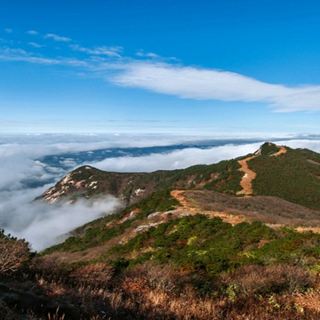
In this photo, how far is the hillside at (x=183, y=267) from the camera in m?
6.34

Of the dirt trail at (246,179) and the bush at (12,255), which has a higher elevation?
the bush at (12,255)

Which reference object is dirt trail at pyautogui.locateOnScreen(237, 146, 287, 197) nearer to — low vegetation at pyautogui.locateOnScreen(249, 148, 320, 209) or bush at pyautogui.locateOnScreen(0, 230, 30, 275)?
low vegetation at pyautogui.locateOnScreen(249, 148, 320, 209)

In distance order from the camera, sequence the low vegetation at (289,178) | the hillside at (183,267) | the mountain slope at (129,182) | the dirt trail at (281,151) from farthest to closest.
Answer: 1. the mountain slope at (129,182)
2. the dirt trail at (281,151)
3. the low vegetation at (289,178)
4. the hillside at (183,267)

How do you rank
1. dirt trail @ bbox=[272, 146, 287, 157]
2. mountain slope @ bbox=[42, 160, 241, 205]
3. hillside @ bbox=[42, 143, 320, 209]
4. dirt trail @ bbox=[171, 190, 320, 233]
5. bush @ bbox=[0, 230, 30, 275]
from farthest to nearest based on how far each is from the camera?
mountain slope @ bbox=[42, 160, 241, 205], dirt trail @ bbox=[272, 146, 287, 157], hillside @ bbox=[42, 143, 320, 209], dirt trail @ bbox=[171, 190, 320, 233], bush @ bbox=[0, 230, 30, 275]

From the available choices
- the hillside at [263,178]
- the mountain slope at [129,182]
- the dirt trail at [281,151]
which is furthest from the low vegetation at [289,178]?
the mountain slope at [129,182]

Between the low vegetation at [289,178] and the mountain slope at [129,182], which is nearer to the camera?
the low vegetation at [289,178]

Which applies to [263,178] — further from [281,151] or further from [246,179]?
[281,151]

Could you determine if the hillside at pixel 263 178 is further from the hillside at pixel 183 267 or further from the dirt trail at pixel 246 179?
the hillside at pixel 183 267

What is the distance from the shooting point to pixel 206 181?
108750mm

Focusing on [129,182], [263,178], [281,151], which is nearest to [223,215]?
[263,178]

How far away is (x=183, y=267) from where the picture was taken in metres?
13.2

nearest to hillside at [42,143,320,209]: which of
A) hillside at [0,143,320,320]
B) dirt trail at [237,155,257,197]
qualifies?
dirt trail at [237,155,257,197]

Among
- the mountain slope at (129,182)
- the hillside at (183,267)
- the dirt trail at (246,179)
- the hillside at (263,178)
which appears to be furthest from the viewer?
the mountain slope at (129,182)

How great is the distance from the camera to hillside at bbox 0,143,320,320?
20.8ft
